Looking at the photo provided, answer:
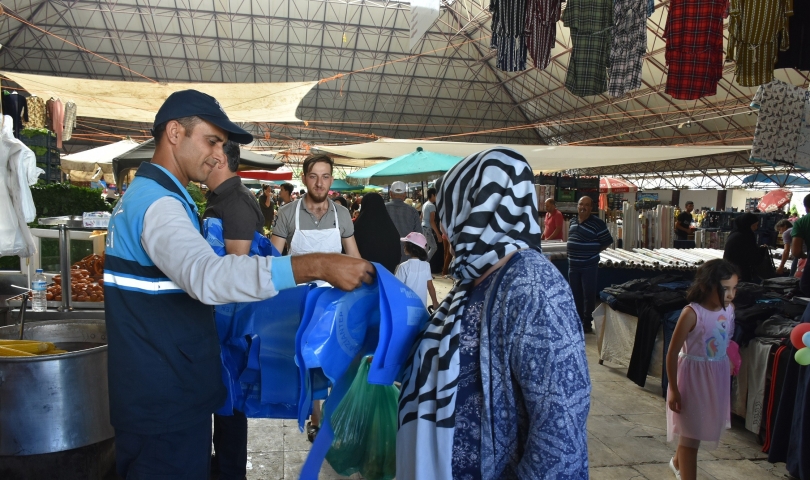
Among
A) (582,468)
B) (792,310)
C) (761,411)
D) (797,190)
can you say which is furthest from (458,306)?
(797,190)

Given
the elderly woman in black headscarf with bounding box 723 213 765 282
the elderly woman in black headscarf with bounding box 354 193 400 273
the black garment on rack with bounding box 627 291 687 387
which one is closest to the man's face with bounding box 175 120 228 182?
the elderly woman in black headscarf with bounding box 354 193 400 273

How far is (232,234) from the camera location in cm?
248

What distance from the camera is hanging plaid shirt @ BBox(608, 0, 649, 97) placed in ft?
14.2

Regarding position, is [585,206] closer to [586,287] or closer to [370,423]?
[586,287]

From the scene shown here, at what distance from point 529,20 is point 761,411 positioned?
3466 mm

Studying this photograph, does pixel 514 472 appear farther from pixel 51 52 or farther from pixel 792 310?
pixel 51 52

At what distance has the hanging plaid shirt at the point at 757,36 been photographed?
366cm

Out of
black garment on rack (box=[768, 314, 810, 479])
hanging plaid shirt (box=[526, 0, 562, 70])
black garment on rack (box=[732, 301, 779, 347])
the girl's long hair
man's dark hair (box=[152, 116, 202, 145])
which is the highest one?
hanging plaid shirt (box=[526, 0, 562, 70])

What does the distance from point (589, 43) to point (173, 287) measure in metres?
4.09

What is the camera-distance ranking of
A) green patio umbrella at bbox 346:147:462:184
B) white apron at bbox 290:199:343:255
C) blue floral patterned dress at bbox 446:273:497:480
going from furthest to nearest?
green patio umbrella at bbox 346:147:462:184
white apron at bbox 290:199:343:255
blue floral patterned dress at bbox 446:273:497:480

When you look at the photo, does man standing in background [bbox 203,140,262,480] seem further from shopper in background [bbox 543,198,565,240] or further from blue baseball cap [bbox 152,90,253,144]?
shopper in background [bbox 543,198,565,240]

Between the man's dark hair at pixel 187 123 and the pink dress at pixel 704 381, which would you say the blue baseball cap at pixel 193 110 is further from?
the pink dress at pixel 704 381

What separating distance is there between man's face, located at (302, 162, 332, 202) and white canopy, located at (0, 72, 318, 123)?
7.95m

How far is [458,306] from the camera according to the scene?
1.41 metres
